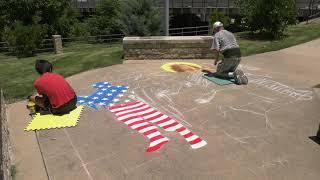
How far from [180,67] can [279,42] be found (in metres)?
7.15

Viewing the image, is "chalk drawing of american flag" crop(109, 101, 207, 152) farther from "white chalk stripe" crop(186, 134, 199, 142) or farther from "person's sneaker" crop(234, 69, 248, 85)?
"person's sneaker" crop(234, 69, 248, 85)

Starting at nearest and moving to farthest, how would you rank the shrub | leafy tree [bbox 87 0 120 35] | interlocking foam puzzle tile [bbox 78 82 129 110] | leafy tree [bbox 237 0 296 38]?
interlocking foam puzzle tile [bbox 78 82 129 110], leafy tree [bbox 237 0 296 38], the shrub, leafy tree [bbox 87 0 120 35]

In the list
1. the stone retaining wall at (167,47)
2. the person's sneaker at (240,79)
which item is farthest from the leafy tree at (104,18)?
the person's sneaker at (240,79)

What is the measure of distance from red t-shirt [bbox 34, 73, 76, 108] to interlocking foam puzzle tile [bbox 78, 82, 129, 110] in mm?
1044

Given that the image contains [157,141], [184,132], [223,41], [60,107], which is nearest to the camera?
[157,141]

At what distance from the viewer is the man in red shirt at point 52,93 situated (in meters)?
7.79

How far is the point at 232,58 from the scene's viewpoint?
1030 cm

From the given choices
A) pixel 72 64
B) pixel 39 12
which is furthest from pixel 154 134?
pixel 39 12

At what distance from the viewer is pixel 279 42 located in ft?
55.5

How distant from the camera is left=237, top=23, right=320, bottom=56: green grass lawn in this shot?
15375 mm

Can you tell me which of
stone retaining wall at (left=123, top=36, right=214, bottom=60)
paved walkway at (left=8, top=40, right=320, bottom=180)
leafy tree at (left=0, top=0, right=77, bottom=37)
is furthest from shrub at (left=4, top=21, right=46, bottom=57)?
paved walkway at (left=8, top=40, right=320, bottom=180)

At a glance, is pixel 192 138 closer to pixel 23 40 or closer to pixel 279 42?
pixel 279 42

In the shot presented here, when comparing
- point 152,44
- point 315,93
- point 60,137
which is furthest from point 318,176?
point 152,44

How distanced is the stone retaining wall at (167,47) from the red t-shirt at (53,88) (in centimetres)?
566
